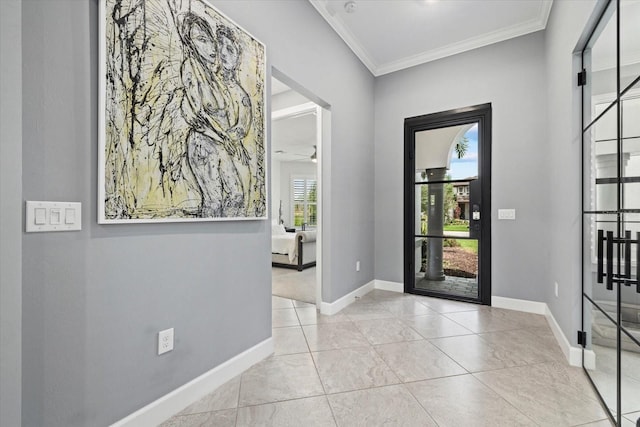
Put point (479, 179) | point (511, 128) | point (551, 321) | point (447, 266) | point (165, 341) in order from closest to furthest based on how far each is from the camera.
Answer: point (165, 341) < point (551, 321) < point (511, 128) < point (479, 179) < point (447, 266)

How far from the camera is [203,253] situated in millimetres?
1688

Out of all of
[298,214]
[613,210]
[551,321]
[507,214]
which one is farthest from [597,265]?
[298,214]

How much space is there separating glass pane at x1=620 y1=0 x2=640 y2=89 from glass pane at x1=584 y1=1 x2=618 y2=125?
9 centimetres

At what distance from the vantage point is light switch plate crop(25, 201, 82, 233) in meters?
1.03

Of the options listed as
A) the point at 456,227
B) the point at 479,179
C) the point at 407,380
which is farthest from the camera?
the point at 456,227

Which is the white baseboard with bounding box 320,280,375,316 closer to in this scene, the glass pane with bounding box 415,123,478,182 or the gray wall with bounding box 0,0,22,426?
the glass pane with bounding box 415,123,478,182

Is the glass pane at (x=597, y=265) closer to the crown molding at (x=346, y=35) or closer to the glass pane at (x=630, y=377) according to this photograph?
the glass pane at (x=630, y=377)

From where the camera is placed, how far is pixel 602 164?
1637 mm

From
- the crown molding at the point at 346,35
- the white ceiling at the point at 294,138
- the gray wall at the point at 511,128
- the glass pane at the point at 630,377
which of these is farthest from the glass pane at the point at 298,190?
the glass pane at the point at 630,377

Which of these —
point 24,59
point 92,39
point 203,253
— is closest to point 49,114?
point 24,59

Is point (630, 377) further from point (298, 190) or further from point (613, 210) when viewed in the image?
point (298, 190)

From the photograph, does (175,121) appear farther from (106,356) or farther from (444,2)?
(444,2)

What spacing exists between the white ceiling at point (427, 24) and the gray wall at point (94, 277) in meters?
1.25

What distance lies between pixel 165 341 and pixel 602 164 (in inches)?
101
